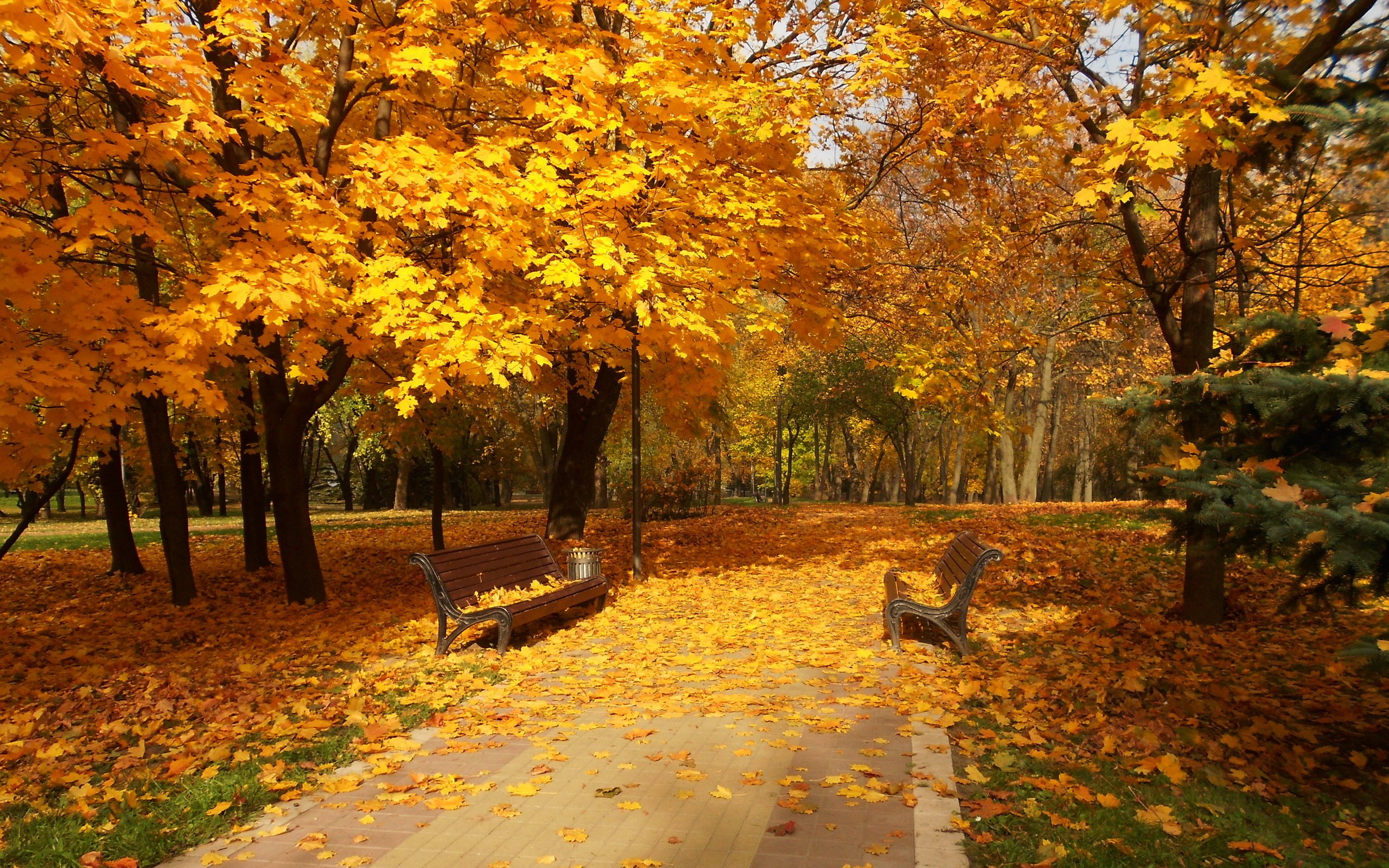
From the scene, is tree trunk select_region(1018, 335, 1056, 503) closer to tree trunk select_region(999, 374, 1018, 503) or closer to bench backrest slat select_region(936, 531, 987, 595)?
tree trunk select_region(999, 374, 1018, 503)

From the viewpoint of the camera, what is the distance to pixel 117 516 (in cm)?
1192

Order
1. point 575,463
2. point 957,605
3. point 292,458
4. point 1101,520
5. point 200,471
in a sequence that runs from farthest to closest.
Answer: point 200,471 < point 575,463 < point 1101,520 < point 292,458 < point 957,605

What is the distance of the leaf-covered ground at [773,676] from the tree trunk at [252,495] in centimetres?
69

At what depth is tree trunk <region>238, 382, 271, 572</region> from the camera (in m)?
12.2

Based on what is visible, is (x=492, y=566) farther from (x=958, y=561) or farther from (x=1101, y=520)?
(x=1101, y=520)

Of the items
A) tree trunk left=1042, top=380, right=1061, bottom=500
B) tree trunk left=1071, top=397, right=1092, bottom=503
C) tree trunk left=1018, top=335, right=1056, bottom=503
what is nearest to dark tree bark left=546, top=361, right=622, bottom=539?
tree trunk left=1018, top=335, right=1056, bottom=503

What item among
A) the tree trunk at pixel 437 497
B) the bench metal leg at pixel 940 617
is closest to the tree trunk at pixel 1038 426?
the tree trunk at pixel 437 497

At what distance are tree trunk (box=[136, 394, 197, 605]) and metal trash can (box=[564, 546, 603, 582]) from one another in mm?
4352

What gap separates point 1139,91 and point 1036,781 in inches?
256

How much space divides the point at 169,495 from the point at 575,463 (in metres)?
6.30

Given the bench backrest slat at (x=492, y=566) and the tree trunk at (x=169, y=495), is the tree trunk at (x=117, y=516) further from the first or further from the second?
the bench backrest slat at (x=492, y=566)

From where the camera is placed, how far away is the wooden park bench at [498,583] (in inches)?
275

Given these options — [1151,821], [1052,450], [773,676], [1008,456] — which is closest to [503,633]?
[773,676]

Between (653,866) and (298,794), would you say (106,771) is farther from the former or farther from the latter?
(653,866)
